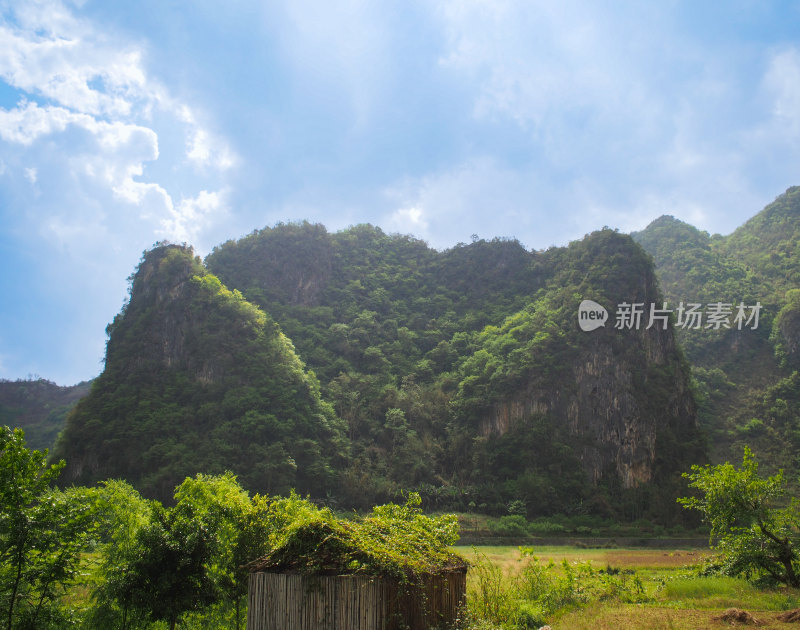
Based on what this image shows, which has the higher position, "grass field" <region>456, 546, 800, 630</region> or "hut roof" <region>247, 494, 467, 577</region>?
"hut roof" <region>247, 494, 467, 577</region>

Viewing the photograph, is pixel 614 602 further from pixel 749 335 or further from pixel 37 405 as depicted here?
pixel 37 405

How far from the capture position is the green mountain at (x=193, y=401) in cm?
3853

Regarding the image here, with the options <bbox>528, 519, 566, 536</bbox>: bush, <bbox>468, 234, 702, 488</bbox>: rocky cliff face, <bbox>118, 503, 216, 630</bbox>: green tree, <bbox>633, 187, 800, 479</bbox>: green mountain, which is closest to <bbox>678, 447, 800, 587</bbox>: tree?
<bbox>118, 503, 216, 630</bbox>: green tree

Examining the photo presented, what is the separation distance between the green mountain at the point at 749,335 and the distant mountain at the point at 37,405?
73782 millimetres

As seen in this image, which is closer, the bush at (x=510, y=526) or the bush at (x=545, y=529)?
the bush at (x=510, y=526)

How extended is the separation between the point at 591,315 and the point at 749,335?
28687mm

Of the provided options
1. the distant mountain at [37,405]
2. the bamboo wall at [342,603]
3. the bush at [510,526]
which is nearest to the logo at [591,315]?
the bush at [510,526]

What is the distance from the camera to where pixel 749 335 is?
64.5m

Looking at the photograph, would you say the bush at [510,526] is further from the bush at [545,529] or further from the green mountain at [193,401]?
the green mountain at [193,401]

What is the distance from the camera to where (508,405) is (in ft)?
158

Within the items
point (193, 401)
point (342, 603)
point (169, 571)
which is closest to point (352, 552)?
point (342, 603)

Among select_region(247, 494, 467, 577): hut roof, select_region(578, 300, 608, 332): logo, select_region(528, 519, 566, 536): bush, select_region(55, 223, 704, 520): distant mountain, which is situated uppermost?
select_region(578, 300, 608, 332): logo

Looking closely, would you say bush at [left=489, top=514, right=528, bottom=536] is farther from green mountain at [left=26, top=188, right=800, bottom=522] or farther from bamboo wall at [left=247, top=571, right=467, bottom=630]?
bamboo wall at [left=247, top=571, right=467, bottom=630]

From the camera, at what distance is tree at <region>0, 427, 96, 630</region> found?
22.0ft
